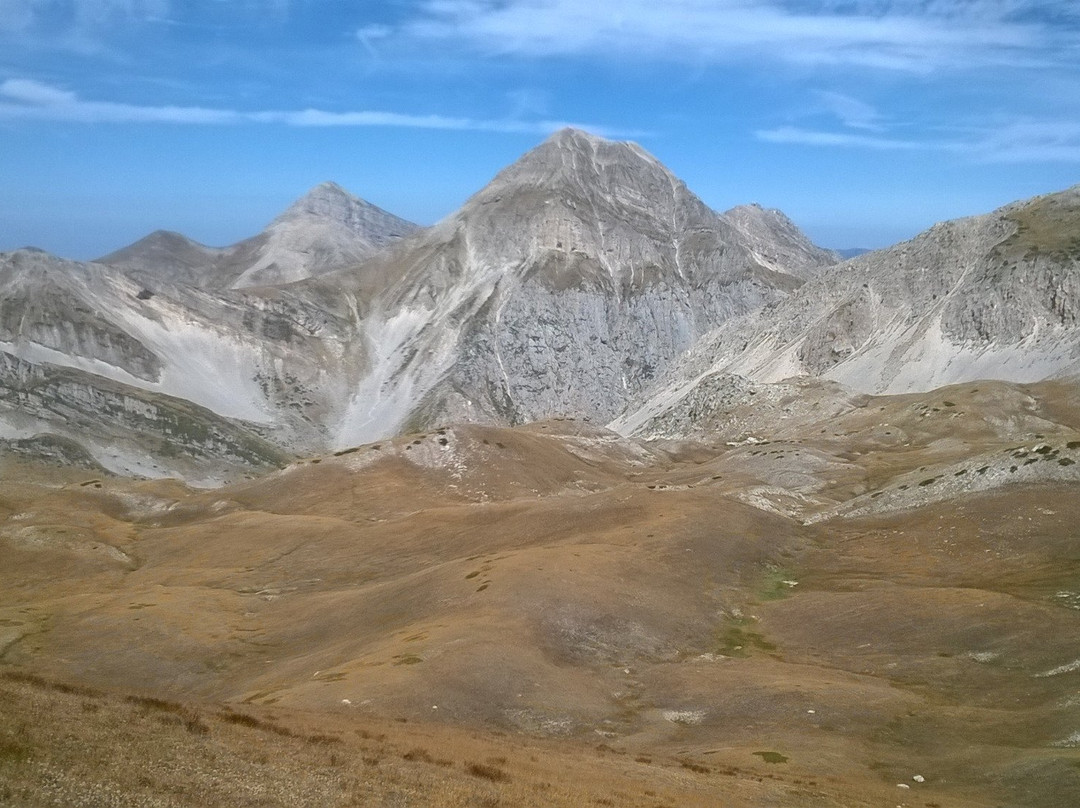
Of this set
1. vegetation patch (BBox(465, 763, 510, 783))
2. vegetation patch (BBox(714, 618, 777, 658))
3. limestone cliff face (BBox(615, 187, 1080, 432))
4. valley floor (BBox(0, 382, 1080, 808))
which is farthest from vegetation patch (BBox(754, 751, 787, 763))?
limestone cliff face (BBox(615, 187, 1080, 432))

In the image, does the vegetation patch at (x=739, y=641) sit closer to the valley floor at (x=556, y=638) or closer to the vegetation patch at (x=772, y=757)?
the valley floor at (x=556, y=638)

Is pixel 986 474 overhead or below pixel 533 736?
overhead

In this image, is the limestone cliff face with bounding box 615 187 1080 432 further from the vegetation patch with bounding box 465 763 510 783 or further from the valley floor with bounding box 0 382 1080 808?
the vegetation patch with bounding box 465 763 510 783

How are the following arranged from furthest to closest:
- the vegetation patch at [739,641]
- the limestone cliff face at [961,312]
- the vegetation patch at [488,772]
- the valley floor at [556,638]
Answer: the limestone cliff face at [961,312]
the vegetation patch at [739,641]
the vegetation patch at [488,772]
the valley floor at [556,638]

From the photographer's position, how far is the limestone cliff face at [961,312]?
157500 millimetres

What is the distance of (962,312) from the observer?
6658 inches

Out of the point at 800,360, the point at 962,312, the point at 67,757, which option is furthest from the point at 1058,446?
the point at 800,360

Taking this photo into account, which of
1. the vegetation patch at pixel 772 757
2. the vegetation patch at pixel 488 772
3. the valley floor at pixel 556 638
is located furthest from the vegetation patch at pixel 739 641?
the vegetation patch at pixel 488 772

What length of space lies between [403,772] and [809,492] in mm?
72465

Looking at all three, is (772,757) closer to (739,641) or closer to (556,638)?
(556,638)

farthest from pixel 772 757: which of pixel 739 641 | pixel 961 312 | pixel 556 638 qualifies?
pixel 961 312

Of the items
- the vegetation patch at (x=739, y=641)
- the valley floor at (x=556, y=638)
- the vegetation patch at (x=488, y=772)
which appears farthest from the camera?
the vegetation patch at (x=739, y=641)

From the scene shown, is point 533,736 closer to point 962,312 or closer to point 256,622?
point 256,622

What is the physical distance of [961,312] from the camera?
169375 millimetres
